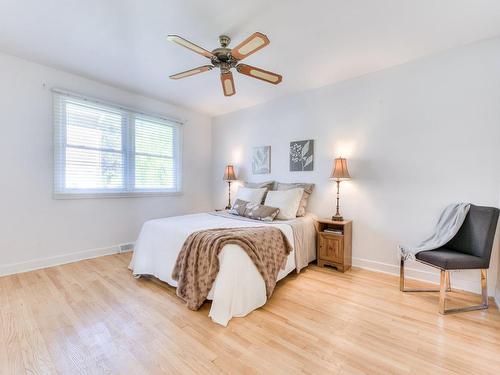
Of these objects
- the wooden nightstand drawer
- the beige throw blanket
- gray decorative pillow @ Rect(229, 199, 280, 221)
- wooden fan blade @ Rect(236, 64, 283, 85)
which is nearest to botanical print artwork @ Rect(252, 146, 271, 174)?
gray decorative pillow @ Rect(229, 199, 280, 221)

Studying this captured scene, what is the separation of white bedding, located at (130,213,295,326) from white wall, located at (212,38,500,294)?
1.13 metres

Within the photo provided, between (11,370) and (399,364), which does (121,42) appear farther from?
(399,364)

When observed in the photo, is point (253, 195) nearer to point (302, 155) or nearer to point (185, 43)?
point (302, 155)

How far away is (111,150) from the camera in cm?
356

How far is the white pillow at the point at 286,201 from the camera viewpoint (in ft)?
10.3

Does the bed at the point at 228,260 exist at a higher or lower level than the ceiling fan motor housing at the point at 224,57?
lower

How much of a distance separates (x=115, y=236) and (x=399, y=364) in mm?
3718

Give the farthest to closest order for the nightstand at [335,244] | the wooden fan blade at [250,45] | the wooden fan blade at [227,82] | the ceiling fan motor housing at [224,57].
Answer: the nightstand at [335,244], the wooden fan blade at [227,82], the ceiling fan motor housing at [224,57], the wooden fan blade at [250,45]

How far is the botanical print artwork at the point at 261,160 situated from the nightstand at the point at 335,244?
1.41 m

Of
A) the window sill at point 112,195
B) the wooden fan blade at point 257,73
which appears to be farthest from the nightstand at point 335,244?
the window sill at point 112,195

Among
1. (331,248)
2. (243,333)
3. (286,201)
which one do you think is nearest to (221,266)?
(243,333)

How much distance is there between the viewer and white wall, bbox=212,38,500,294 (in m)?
2.34

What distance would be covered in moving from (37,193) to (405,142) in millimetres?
4535

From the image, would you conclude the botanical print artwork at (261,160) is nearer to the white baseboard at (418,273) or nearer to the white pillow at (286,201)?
the white pillow at (286,201)
